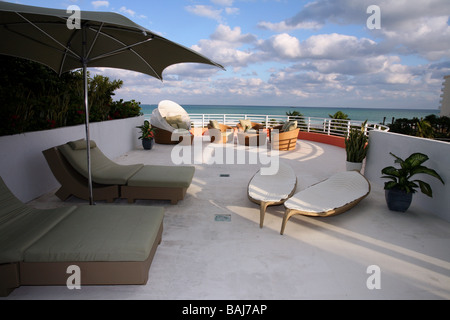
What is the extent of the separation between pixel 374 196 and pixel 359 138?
154 cm

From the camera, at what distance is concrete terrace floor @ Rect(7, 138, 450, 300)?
2084 millimetres

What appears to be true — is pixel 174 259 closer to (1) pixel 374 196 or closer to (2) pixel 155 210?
(2) pixel 155 210

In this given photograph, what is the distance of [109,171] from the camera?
412cm

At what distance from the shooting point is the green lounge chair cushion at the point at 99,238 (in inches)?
74.7

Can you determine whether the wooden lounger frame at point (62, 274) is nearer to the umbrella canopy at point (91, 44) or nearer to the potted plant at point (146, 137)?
the umbrella canopy at point (91, 44)

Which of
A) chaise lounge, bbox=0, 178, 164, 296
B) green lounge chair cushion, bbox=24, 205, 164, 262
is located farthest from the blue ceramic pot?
chaise lounge, bbox=0, 178, 164, 296

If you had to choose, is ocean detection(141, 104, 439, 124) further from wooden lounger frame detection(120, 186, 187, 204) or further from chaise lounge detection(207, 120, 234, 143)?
wooden lounger frame detection(120, 186, 187, 204)

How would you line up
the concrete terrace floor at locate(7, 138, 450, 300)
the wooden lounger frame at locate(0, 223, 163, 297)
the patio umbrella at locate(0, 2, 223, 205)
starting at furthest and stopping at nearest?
1. the patio umbrella at locate(0, 2, 223, 205)
2. the concrete terrace floor at locate(7, 138, 450, 300)
3. the wooden lounger frame at locate(0, 223, 163, 297)

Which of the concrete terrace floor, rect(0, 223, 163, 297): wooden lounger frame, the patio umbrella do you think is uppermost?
the patio umbrella

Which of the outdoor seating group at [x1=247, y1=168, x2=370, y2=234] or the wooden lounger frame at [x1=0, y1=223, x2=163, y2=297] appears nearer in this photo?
the wooden lounger frame at [x1=0, y1=223, x2=163, y2=297]

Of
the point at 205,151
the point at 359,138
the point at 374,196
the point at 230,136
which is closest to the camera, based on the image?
the point at 374,196

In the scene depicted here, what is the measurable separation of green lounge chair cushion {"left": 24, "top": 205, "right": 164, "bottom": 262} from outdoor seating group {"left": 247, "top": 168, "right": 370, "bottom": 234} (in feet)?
5.02

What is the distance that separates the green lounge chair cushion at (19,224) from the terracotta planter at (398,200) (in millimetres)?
4212
